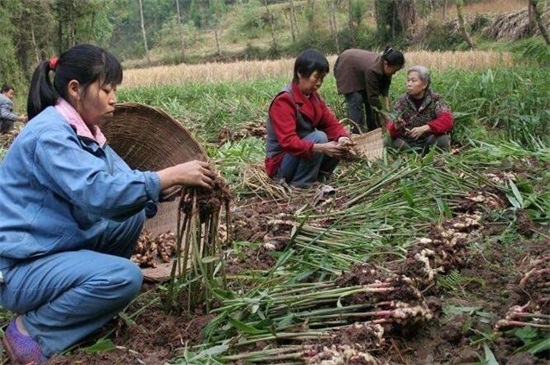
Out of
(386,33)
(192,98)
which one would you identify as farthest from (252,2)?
(192,98)

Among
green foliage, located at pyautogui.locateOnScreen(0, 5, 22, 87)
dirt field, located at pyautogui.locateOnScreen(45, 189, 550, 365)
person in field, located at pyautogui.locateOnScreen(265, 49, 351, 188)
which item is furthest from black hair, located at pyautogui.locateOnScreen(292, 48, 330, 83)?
green foliage, located at pyautogui.locateOnScreen(0, 5, 22, 87)

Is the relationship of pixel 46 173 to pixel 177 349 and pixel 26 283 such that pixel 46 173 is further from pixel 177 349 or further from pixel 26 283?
pixel 177 349

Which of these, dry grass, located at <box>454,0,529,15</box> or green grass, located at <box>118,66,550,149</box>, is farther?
dry grass, located at <box>454,0,529,15</box>

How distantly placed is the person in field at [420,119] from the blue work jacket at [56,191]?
301cm

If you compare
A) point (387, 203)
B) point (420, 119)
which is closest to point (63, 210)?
point (387, 203)

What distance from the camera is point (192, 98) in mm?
10422

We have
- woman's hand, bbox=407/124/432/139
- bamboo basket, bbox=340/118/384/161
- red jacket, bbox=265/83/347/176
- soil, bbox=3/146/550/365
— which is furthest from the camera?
woman's hand, bbox=407/124/432/139

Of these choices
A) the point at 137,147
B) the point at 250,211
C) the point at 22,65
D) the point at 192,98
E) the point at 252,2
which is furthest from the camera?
the point at 252,2

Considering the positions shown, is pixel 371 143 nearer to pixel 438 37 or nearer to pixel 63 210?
pixel 63 210

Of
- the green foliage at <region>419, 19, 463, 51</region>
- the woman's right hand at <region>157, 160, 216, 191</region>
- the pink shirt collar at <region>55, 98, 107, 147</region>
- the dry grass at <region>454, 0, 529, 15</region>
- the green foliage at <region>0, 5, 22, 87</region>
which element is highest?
the pink shirt collar at <region>55, 98, 107, 147</region>

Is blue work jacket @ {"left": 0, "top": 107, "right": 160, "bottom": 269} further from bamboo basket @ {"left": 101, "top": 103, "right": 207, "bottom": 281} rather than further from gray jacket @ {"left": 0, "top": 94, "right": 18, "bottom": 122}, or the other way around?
gray jacket @ {"left": 0, "top": 94, "right": 18, "bottom": 122}

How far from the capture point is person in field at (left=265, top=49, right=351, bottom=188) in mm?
3932

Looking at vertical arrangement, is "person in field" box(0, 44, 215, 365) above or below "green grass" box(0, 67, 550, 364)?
above

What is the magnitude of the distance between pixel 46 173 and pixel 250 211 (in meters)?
1.75
